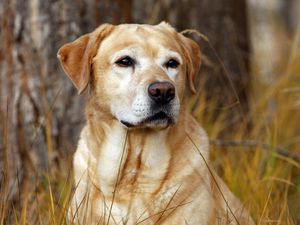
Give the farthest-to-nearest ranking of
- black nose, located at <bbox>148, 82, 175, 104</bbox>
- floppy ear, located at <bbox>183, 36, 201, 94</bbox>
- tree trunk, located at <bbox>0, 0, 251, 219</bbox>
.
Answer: tree trunk, located at <bbox>0, 0, 251, 219</bbox> → floppy ear, located at <bbox>183, 36, 201, 94</bbox> → black nose, located at <bbox>148, 82, 175, 104</bbox>

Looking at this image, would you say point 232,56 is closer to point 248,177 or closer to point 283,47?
point 248,177

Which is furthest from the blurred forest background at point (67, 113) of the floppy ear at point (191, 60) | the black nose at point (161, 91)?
the black nose at point (161, 91)

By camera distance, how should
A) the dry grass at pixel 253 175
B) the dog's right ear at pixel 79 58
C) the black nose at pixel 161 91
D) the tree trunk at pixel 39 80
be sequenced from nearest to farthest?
1. the black nose at pixel 161 91
2. the dry grass at pixel 253 175
3. the dog's right ear at pixel 79 58
4. the tree trunk at pixel 39 80

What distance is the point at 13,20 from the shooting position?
5258 mm

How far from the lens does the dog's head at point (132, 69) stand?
3.93 m

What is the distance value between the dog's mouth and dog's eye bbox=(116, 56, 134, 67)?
0.38 metres

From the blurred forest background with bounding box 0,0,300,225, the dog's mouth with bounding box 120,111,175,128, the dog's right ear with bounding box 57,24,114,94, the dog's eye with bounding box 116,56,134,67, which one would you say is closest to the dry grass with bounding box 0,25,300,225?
the blurred forest background with bounding box 0,0,300,225

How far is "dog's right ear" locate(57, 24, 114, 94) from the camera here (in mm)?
4141

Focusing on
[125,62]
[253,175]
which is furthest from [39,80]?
[253,175]

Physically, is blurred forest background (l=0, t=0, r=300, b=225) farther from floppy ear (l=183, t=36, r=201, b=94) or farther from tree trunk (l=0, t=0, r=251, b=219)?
floppy ear (l=183, t=36, r=201, b=94)

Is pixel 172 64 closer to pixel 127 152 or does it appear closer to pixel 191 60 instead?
pixel 191 60

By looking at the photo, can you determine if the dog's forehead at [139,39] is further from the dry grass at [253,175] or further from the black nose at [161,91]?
the dry grass at [253,175]

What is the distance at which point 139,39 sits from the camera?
4227 mm

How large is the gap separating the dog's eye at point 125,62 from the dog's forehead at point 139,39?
0.07m
